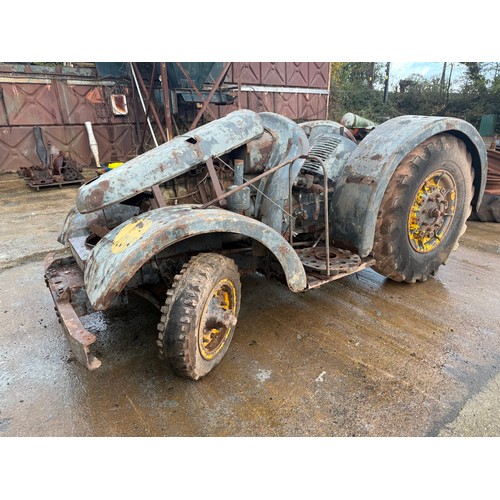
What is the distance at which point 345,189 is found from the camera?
330 cm

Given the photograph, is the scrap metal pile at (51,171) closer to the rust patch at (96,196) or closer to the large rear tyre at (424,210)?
the rust patch at (96,196)

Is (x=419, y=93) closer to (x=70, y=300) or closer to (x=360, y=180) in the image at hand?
(x=360, y=180)

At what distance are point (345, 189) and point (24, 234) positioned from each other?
4883 millimetres

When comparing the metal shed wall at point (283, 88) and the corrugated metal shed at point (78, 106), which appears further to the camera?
the metal shed wall at point (283, 88)

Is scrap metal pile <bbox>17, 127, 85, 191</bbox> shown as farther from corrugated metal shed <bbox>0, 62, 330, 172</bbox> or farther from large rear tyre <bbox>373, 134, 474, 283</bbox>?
large rear tyre <bbox>373, 134, 474, 283</bbox>

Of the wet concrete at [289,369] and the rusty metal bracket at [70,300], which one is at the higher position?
the rusty metal bracket at [70,300]

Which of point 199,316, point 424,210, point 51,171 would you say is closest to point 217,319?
point 199,316

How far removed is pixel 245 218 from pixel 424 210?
76.6 inches

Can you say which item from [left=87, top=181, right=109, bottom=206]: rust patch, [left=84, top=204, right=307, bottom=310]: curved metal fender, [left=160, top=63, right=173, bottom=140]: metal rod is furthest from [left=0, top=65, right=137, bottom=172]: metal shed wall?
[left=84, top=204, right=307, bottom=310]: curved metal fender

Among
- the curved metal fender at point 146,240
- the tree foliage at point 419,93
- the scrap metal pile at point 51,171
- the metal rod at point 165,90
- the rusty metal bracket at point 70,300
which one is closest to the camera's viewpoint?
the rusty metal bracket at point 70,300

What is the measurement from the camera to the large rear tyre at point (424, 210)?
10.7 feet

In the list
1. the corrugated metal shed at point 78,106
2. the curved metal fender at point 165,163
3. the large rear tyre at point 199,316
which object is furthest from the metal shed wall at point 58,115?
the large rear tyre at point 199,316

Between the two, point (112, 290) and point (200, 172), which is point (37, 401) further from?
point (200, 172)
